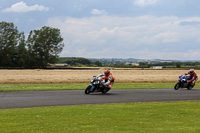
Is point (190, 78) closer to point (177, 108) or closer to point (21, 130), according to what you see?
point (177, 108)

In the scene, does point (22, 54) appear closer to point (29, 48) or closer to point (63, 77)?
point (29, 48)

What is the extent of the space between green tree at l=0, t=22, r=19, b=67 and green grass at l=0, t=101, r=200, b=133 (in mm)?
74659

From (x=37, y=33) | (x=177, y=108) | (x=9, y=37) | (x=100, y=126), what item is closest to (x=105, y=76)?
(x=177, y=108)

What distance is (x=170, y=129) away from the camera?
10.1m

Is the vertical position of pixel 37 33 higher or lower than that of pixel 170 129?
higher

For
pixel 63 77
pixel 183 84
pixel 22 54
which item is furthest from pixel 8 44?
pixel 183 84

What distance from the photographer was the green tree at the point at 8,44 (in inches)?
3374

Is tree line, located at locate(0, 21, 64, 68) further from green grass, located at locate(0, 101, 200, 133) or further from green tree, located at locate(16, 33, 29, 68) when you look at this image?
green grass, located at locate(0, 101, 200, 133)

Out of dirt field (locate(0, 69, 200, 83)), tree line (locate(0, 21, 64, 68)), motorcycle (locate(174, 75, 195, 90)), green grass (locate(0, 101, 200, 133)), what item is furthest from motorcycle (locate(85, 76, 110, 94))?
tree line (locate(0, 21, 64, 68))

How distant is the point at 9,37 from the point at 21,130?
85890 millimetres

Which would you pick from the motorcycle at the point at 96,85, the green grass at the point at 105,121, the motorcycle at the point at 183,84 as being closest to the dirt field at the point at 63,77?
the motorcycle at the point at 183,84

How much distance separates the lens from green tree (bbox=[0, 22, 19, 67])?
85688 millimetres

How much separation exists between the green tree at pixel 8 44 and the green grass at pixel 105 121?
74.7m

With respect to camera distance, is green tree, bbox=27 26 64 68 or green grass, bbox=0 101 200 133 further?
green tree, bbox=27 26 64 68
